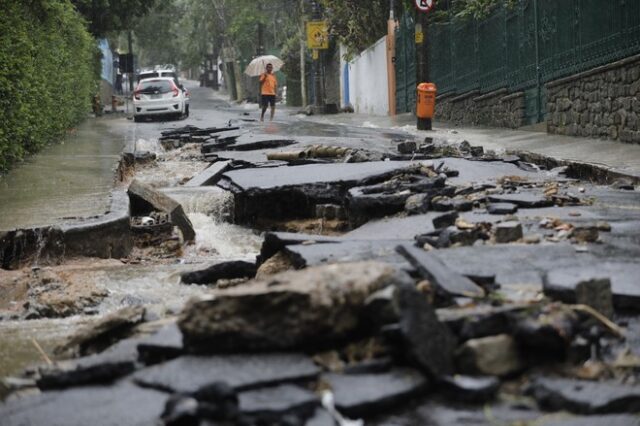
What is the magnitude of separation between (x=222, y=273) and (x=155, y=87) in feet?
87.7

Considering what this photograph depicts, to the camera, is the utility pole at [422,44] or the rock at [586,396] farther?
the utility pole at [422,44]

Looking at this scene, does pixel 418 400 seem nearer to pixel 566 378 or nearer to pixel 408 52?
pixel 566 378

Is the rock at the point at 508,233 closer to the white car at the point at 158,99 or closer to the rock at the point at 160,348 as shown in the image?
the rock at the point at 160,348

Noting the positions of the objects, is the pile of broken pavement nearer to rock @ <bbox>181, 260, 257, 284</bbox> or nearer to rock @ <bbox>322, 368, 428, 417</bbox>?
rock @ <bbox>322, 368, 428, 417</bbox>

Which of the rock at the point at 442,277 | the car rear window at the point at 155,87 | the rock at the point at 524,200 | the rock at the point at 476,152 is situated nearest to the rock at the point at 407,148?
the rock at the point at 476,152

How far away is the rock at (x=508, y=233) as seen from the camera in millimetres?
5867

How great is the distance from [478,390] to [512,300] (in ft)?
2.54

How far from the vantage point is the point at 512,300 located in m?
3.94

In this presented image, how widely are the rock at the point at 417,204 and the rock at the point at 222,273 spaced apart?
1813 mm

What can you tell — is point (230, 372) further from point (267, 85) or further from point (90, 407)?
point (267, 85)

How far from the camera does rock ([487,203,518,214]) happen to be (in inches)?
285

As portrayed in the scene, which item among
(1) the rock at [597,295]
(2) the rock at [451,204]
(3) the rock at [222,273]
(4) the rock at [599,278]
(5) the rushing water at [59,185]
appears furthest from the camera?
(5) the rushing water at [59,185]

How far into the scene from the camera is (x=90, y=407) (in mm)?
3348

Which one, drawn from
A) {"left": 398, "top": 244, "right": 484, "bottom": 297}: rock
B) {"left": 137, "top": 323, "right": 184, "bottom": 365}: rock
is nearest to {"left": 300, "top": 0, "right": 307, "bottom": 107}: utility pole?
{"left": 398, "top": 244, "right": 484, "bottom": 297}: rock
